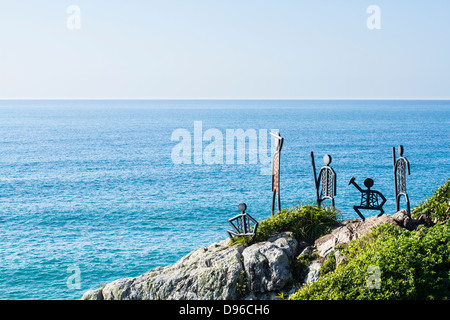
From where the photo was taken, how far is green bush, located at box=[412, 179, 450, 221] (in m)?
16.9

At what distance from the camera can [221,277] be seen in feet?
54.3

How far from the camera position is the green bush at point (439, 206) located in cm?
1691

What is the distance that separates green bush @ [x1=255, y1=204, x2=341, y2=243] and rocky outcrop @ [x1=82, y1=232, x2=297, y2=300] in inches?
17.3

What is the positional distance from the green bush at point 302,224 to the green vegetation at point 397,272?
3324 mm

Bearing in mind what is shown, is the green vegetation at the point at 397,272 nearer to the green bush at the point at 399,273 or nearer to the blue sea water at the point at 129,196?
the green bush at the point at 399,273

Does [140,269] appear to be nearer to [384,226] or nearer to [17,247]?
[17,247]

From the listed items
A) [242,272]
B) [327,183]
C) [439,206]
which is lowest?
[242,272]

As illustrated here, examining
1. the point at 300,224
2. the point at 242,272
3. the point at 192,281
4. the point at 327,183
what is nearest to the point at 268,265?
the point at 242,272

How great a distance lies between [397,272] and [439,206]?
217 inches

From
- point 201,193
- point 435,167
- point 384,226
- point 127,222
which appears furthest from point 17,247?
point 435,167

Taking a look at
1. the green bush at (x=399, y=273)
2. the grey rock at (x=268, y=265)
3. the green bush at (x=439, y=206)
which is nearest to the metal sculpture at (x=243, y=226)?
the grey rock at (x=268, y=265)

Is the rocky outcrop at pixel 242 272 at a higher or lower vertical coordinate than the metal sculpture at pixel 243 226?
lower

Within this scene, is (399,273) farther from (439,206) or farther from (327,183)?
(327,183)
